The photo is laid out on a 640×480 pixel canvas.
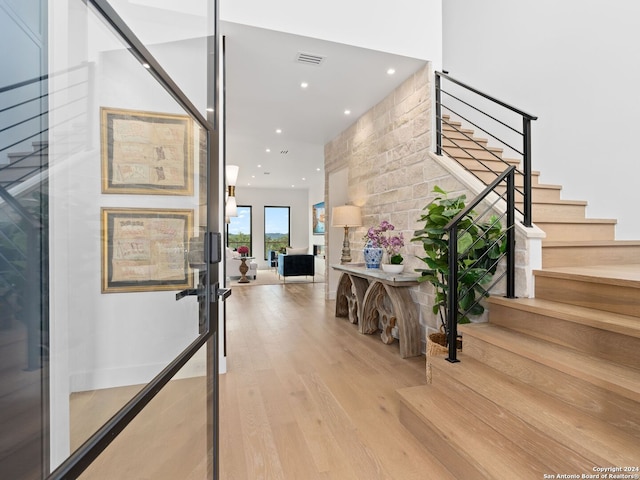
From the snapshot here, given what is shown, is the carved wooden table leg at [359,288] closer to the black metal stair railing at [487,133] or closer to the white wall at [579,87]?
the black metal stair railing at [487,133]

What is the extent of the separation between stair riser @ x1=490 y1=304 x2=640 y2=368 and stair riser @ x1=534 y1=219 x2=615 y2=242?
0.87 meters

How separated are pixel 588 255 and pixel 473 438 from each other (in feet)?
6.32

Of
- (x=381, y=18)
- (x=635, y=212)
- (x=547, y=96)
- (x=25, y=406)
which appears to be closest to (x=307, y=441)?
(x=25, y=406)

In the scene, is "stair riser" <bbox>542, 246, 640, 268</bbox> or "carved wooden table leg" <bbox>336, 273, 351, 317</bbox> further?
"carved wooden table leg" <bbox>336, 273, 351, 317</bbox>

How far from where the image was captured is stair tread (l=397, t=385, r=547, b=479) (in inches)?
49.0

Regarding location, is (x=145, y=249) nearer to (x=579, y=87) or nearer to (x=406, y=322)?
(x=406, y=322)

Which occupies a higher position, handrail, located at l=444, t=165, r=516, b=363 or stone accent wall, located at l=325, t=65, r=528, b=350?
stone accent wall, located at l=325, t=65, r=528, b=350

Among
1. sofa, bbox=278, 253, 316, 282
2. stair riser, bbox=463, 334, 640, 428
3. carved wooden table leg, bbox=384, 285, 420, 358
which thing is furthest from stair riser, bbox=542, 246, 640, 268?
sofa, bbox=278, 253, 316, 282

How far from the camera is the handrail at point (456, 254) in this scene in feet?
6.54

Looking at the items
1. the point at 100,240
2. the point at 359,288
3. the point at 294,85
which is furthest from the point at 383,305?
the point at 100,240

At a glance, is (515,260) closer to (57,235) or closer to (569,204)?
(569,204)

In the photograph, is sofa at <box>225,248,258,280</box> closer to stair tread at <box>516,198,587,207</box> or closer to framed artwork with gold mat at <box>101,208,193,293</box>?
stair tread at <box>516,198,587,207</box>

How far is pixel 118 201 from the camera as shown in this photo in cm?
69

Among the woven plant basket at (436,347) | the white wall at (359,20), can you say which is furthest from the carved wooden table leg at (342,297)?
the white wall at (359,20)
